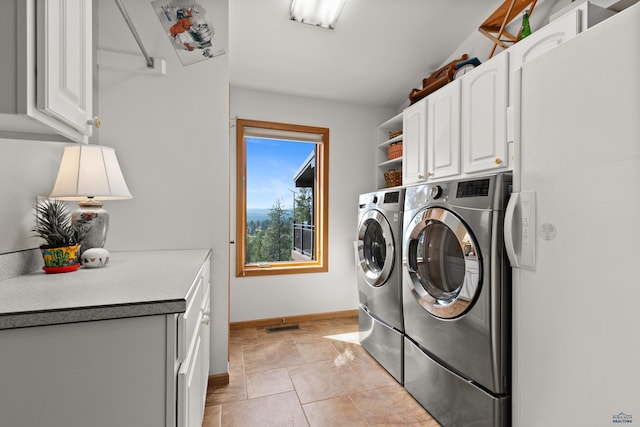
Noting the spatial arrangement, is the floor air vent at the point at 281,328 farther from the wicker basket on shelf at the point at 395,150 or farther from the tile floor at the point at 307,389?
the wicker basket on shelf at the point at 395,150

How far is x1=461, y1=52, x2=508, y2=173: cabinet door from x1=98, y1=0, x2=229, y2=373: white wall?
5.35 ft

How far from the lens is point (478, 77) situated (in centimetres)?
188

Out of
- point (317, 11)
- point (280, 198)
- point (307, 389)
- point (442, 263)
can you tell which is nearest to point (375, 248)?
point (442, 263)

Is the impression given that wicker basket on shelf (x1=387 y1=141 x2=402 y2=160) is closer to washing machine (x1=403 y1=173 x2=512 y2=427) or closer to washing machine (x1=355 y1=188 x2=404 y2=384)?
washing machine (x1=355 y1=188 x2=404 y2=384)

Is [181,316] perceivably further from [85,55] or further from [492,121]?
[492,121]

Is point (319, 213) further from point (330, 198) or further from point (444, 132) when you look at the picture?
point (444, 132)

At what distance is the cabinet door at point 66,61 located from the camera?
0.78 meters

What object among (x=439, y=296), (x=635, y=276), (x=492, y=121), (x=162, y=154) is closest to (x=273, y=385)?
(x=439, y=296)

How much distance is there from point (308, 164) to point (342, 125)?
1.90 ft

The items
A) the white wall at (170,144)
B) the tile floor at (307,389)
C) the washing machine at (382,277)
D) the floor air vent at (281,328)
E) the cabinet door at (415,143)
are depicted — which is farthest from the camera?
the floor air vent at (281,328)

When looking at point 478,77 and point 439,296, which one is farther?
point 478,77

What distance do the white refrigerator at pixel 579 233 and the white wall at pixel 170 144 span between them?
5.40 ft

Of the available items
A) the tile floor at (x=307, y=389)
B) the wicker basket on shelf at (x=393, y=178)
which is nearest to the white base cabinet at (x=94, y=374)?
the tile floor at (x=307, y=389)

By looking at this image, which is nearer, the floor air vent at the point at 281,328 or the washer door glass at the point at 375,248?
the washer door glass at the point at 375,248
